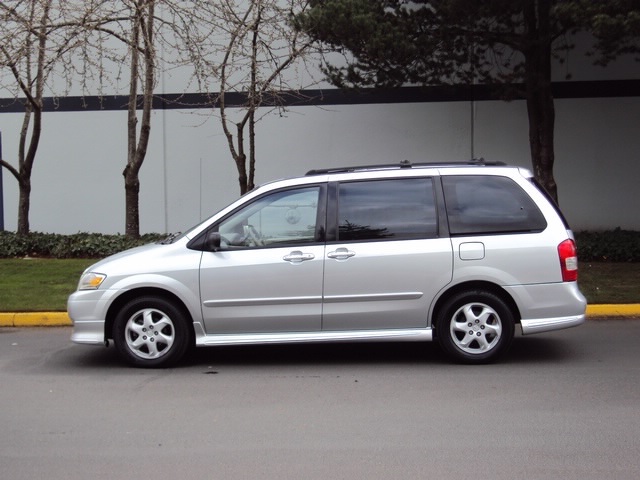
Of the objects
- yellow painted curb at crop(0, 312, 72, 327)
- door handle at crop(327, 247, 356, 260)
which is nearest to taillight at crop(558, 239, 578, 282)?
door handle at crop(327, 247, 356, 260)

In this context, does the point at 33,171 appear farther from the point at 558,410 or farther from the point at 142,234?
the point at 558,410

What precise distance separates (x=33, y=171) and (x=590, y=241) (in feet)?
35.8

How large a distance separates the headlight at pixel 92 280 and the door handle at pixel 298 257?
66.4 inches

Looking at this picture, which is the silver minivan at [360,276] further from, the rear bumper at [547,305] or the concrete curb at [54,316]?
the concrete curb at [54,316]

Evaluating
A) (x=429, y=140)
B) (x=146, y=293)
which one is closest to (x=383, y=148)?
(x=429, y=140)

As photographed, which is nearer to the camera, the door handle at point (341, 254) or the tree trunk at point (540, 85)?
the door handle at point (341, 254)

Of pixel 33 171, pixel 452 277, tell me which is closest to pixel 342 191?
pixel 452 277

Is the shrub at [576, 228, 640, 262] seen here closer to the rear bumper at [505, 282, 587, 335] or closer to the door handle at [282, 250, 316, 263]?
the rear bumper at [505, 282, 587, 335]

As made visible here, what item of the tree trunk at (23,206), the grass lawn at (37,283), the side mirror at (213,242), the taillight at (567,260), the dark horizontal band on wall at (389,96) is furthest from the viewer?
the dark horizontal band on wall at (389,96)

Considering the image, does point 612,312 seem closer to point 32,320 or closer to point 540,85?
point 540,85

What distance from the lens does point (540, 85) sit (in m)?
12.4

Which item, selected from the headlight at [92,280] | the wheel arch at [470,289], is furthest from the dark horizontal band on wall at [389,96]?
the wheel arch at [470,289]

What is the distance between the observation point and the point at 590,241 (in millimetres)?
13016

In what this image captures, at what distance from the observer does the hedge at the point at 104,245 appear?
12.8 meters
